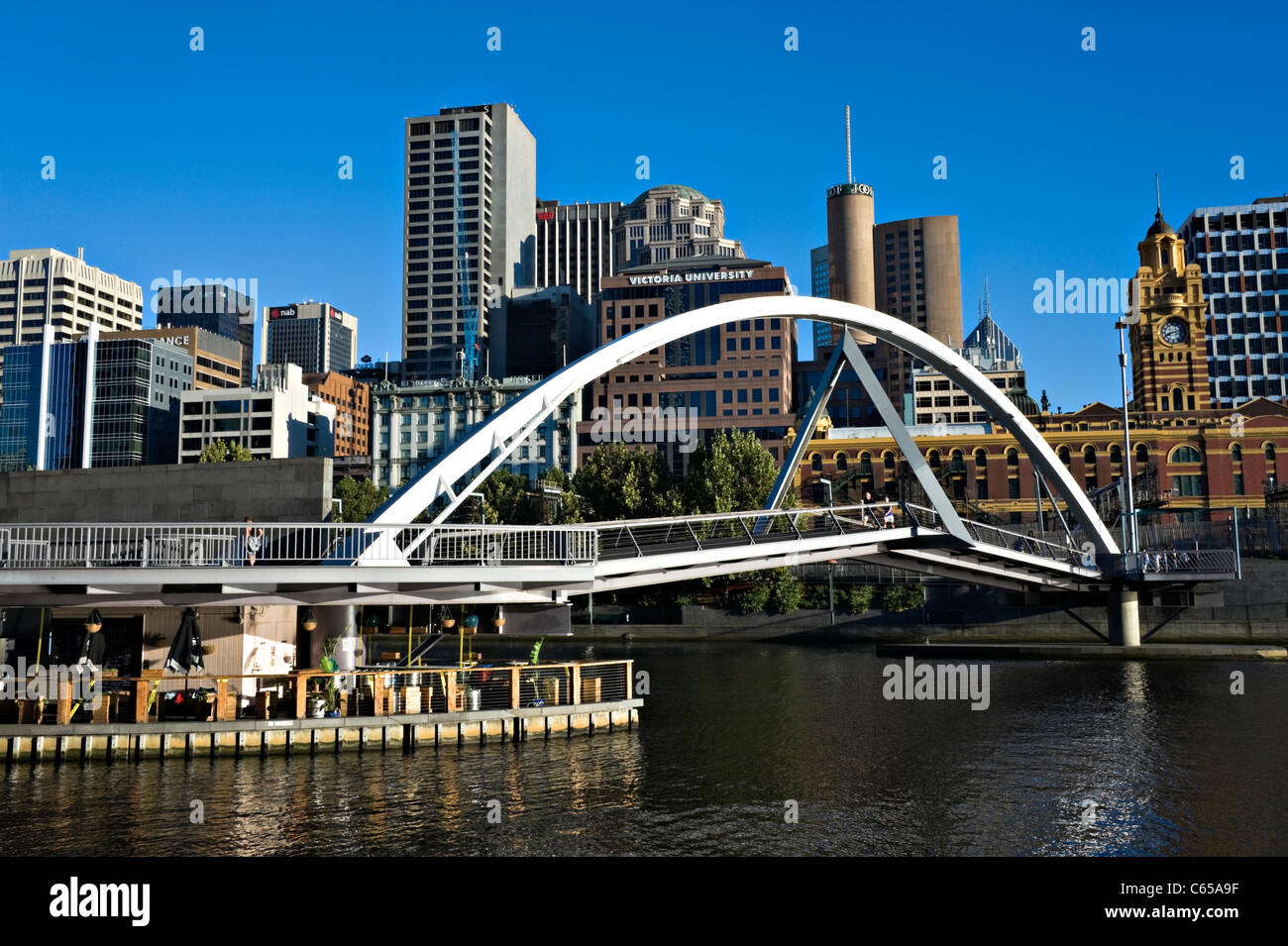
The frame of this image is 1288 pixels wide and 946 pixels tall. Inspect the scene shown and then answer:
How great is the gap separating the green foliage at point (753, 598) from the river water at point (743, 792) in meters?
37.5

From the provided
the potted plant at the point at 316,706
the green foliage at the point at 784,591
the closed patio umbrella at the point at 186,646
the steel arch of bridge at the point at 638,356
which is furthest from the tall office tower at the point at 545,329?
the potted plant at the point at 316,706

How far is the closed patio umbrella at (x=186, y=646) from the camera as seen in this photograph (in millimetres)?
28266

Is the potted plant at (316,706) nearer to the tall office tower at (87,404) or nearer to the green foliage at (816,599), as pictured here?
the green foliage at (816,599)

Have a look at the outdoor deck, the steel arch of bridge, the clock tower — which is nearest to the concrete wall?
the steel arch of bridge

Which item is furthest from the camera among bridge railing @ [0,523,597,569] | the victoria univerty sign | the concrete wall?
the victoria univerty sign

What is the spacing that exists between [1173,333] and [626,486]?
6405 centimetres

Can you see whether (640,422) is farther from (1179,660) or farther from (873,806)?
(873,806)

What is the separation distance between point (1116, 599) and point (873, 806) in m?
40.8

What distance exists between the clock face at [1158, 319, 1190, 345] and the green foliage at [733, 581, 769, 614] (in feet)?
202

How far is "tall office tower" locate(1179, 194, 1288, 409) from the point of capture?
159 meters

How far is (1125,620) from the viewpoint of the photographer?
58125 millimetres

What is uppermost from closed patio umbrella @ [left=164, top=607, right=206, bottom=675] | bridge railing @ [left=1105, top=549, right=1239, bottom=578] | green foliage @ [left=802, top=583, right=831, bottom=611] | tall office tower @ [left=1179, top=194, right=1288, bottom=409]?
tall office tower @ [left=1179, top=194, right=1288, bottom=409]

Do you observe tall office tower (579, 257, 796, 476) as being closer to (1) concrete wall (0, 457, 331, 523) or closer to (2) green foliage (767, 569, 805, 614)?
(2) green foliage (767, 569, 805, 614)
